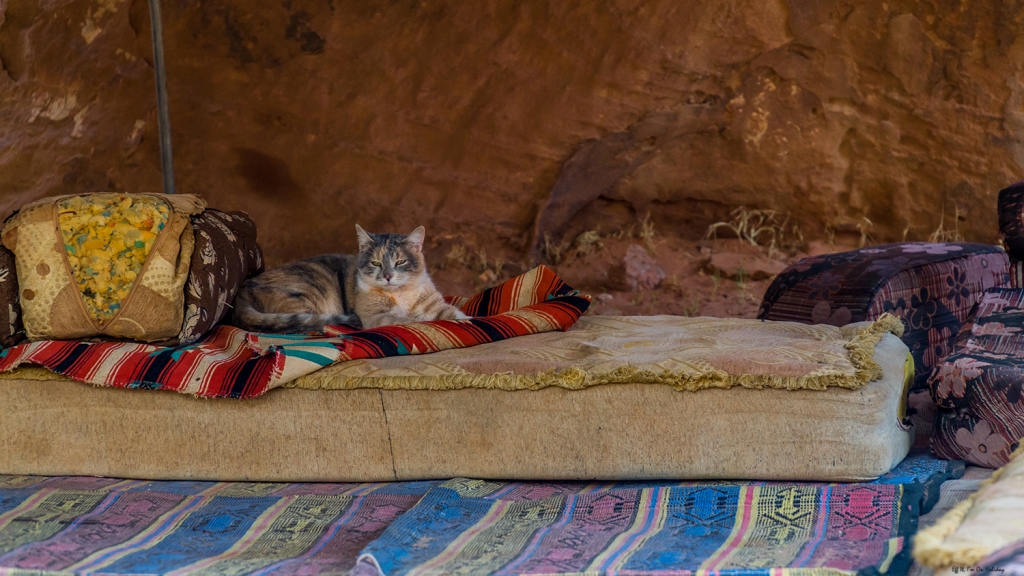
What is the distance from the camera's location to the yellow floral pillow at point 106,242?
2.87m

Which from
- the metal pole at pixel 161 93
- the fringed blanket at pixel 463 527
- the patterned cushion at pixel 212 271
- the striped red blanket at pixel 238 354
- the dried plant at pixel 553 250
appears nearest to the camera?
the fringed blanket at pixel 463 527

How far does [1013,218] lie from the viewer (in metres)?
3.38

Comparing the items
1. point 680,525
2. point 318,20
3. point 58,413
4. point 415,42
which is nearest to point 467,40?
point 415,42

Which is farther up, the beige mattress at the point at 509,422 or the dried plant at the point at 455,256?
the dried plant at the point at 455,256

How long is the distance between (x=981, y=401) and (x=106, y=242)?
2797 mm

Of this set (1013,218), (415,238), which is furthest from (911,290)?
(415,238)

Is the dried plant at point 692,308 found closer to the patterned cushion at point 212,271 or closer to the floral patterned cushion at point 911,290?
the floral patterned cushion at point 911,290

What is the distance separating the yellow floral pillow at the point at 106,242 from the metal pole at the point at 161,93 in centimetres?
125

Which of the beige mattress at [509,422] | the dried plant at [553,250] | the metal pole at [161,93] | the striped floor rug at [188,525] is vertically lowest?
the striped floor rug at [188,525]

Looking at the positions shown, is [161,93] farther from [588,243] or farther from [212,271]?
[588,243]

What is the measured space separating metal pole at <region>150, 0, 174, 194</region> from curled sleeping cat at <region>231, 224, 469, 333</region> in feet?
3.32

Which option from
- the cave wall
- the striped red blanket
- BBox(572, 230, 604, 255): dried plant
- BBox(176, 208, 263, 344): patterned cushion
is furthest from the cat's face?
BBox(572, 230, 604, 255): dried plant

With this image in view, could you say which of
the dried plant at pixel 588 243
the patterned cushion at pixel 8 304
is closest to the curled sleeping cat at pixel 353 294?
the patterned cushion at pixel 8 304

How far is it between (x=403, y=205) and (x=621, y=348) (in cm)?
299
